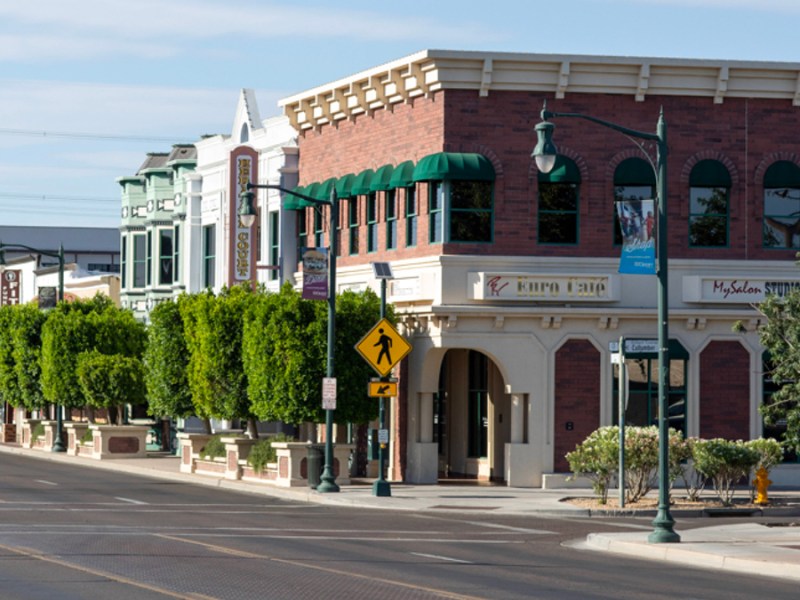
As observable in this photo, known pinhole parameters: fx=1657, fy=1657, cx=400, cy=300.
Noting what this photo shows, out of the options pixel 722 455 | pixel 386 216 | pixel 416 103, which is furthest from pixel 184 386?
pixel 722 455

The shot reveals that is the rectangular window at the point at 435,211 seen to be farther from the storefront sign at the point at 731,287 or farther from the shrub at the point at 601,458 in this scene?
the shrub at the point at 601,458

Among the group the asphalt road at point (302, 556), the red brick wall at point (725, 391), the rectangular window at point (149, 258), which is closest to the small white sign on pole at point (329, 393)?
the asphalt road at point (302, 556)

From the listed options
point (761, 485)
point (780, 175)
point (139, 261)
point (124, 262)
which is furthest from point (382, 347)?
point (124, 262)

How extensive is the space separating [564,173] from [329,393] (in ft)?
27.6

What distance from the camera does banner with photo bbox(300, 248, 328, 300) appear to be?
127 ft

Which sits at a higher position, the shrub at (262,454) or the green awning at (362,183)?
the green awning at (362,183)

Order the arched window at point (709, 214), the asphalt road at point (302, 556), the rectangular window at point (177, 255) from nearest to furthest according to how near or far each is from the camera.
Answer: the asphalt road at point (302, 556) → the arched window at point (709, 214) → the rectangular window at point (177, 255)

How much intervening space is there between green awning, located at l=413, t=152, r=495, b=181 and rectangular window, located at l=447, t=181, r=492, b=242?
0.36 metres

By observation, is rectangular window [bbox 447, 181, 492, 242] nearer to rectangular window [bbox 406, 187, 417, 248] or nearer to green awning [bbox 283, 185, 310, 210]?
rectangular window [bbox 406, 187, 417, 248]

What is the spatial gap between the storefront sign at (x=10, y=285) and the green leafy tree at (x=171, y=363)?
1393 inches

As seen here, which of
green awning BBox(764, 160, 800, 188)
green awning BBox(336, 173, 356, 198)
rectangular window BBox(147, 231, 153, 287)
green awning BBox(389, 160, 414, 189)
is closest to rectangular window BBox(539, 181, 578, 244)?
green awning BBox(389, 160, 414, 189)

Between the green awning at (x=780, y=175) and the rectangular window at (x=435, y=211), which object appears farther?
the green awning at (x=780, y=175)

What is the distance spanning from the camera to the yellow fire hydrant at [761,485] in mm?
35969

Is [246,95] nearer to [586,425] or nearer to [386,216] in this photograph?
[386,216]
